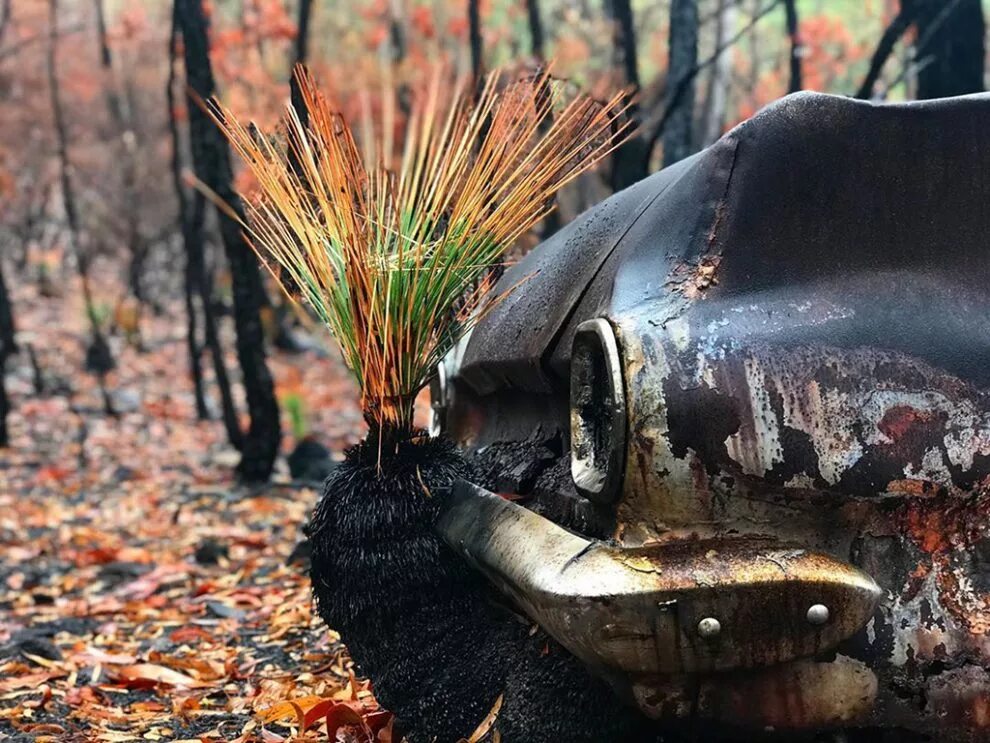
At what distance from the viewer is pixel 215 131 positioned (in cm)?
729

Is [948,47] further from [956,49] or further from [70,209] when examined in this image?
[70,209]

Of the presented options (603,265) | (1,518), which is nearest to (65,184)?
(1,518)

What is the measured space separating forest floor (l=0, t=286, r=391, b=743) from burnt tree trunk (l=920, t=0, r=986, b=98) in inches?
148

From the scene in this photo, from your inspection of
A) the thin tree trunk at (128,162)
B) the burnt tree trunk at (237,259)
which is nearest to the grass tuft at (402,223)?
the burnt tree trunk at (237,259)

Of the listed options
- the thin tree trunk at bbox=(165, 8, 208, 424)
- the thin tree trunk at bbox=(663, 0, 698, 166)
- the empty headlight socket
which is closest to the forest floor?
the thin tree trunk at bbox=(165, 8, 208, 424)

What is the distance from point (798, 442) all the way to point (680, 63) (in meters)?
4.59

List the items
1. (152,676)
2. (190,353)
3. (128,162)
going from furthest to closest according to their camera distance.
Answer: (128,162), (190,353), (152,676)

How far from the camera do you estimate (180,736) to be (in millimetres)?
2842

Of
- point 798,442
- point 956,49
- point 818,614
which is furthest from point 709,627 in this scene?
A: point 956,49

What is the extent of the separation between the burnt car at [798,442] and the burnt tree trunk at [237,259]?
553cm

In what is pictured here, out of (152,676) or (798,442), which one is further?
(152,676)

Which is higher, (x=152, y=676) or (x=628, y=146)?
(x=628, y=146)

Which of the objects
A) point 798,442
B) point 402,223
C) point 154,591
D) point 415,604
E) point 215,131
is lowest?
point 154,591

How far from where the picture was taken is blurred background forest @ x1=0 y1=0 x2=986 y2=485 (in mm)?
6773
